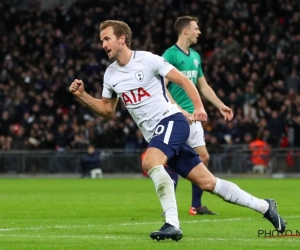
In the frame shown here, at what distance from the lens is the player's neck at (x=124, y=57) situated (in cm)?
1012

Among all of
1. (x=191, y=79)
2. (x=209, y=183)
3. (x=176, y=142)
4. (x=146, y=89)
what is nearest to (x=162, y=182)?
(x=176, y=142)

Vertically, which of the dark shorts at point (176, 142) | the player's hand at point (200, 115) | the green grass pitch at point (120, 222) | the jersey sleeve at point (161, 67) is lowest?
the green grass pitch at point (120, 222)

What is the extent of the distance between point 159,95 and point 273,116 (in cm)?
1960

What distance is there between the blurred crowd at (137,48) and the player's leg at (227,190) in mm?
19353

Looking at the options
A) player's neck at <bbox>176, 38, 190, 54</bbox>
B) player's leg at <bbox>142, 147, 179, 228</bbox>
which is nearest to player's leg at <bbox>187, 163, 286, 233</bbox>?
player's leg at <bbox>142, 147, 179, 228</bbox>

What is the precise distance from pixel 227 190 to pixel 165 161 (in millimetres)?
758

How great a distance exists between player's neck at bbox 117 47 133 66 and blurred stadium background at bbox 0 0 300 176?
62.1ft

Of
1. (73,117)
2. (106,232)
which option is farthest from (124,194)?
(73,117)

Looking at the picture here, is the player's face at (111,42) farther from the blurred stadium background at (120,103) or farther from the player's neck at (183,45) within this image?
the blurred stadium background at (120,103)

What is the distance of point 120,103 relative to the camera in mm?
32406

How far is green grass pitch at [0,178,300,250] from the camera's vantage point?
30.2 ft

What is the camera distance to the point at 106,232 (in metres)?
10.6

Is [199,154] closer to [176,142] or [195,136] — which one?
[195,136]

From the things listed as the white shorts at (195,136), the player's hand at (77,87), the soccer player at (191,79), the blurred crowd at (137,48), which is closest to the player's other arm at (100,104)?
the player's hand at (77,87)
